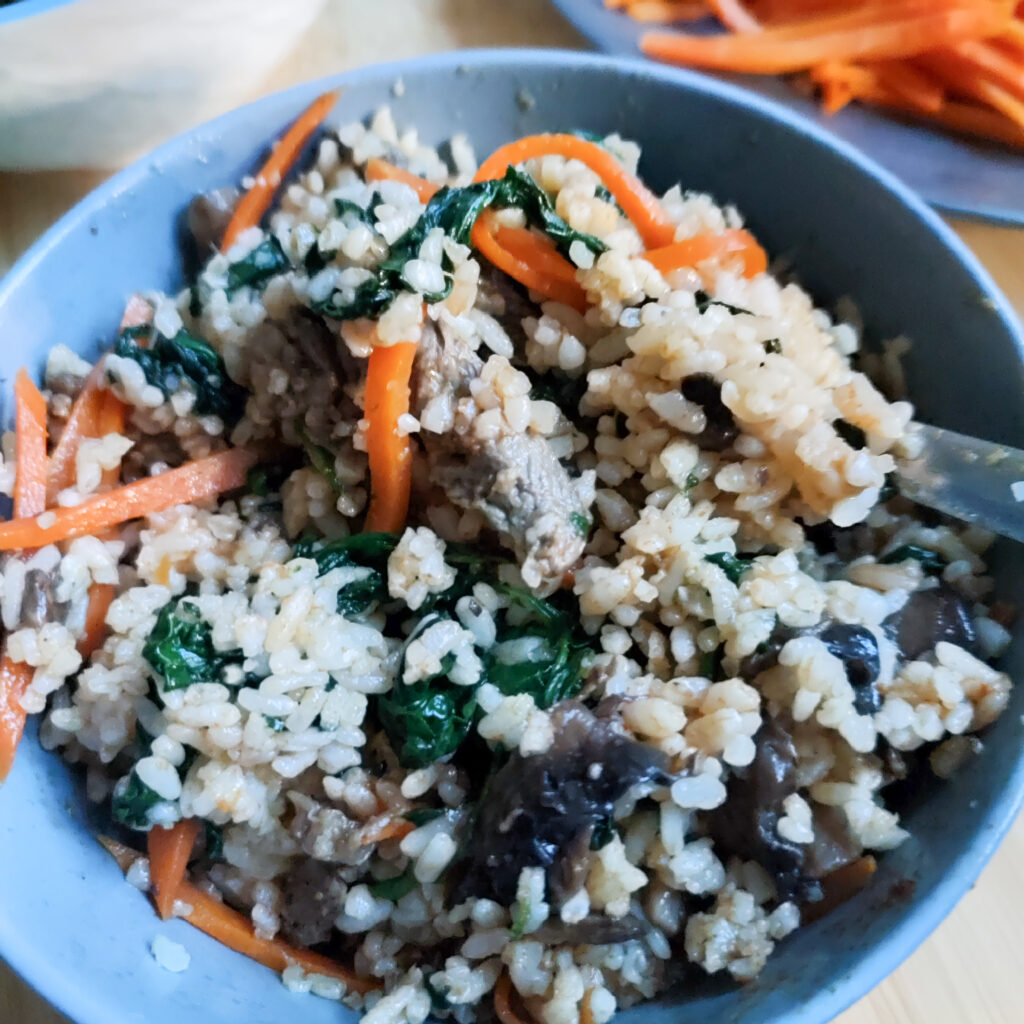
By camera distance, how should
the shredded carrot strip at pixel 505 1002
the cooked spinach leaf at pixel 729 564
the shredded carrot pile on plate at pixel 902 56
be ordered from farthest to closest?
the shredded carrot pile on plate at pixel 902 56 → the cooked spinach leaf at pixel 729 564 → the shredded carrot strip at pixel 505 1002

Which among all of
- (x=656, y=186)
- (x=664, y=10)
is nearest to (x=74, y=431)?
(x=656, y=186)

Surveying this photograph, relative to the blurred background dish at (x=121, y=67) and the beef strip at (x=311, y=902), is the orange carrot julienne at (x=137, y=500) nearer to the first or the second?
the beef strip at (x=311, y=902)

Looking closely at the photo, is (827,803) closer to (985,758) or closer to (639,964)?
(985,758)

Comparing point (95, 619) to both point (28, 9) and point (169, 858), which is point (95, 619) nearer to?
point (169, 858)

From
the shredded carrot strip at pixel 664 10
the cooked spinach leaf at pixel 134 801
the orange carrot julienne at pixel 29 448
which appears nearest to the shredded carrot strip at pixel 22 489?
the orange carrot julienne at pixel 29 448

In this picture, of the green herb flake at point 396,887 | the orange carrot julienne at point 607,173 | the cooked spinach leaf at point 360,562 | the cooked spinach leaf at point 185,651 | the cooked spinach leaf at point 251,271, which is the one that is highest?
the orange carrot julienne at point 607,173

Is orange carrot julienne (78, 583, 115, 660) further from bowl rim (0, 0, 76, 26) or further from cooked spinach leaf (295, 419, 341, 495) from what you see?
bowl rim (0, 0, 76, 26)
